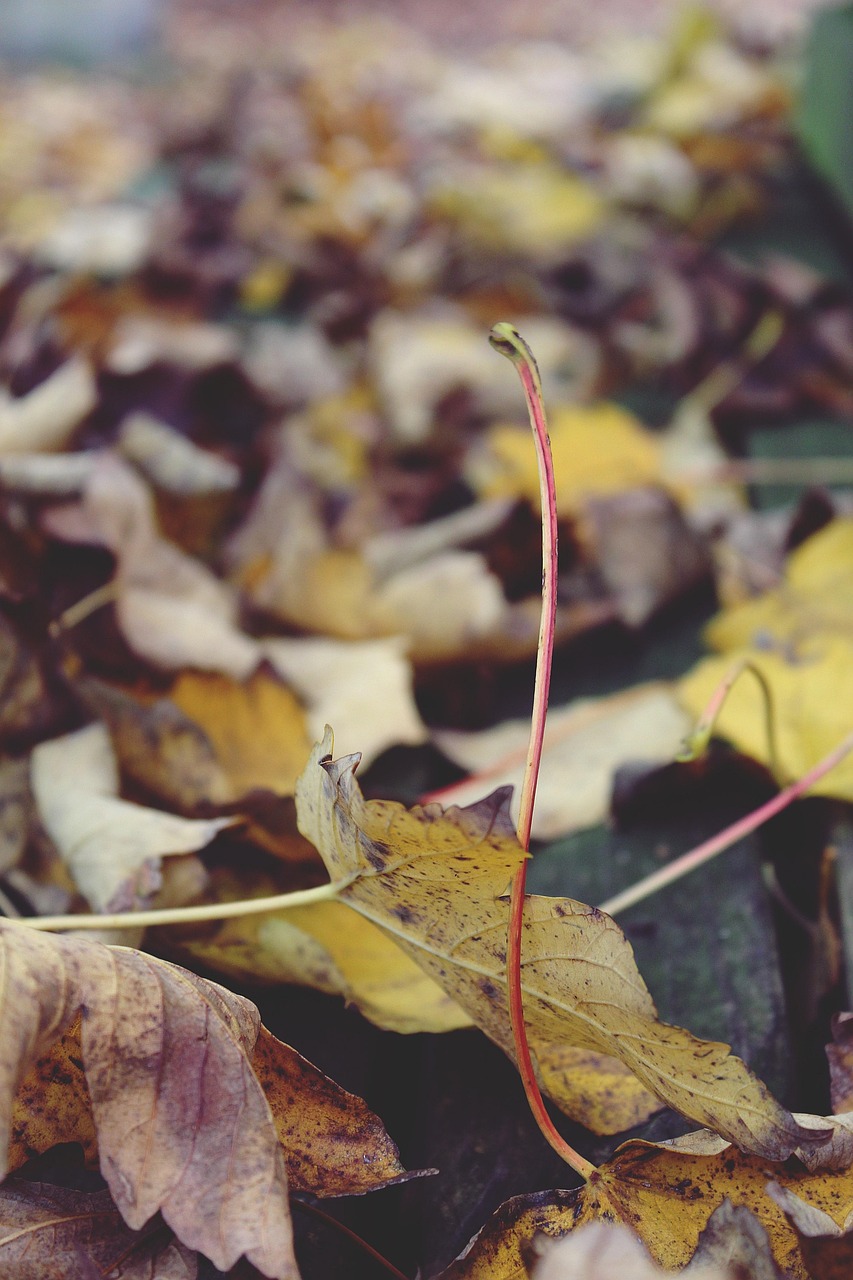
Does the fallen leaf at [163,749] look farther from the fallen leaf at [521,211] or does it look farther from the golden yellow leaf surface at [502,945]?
the fallen leaf at [521,211]

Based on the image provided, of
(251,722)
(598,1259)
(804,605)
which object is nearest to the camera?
(598,1259)

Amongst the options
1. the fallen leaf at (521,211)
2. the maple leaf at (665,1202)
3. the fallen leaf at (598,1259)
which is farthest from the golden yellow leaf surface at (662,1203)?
the fallen leaf at (521,211)

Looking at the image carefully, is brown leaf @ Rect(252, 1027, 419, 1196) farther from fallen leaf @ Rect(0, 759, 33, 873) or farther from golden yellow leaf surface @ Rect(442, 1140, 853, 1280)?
fallen leaf @ Rect(0, 759, 33, 873)

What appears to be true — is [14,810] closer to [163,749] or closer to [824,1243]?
[163,749]

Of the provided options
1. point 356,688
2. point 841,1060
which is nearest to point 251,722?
point 356,688

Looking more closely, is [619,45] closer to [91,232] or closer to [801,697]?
[91,232]

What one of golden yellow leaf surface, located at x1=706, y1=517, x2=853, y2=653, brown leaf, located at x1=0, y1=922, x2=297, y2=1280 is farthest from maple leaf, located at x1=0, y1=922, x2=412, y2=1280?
golden yellow leaf surface, located at x1=706, y1=517, x2=853, y2=653
